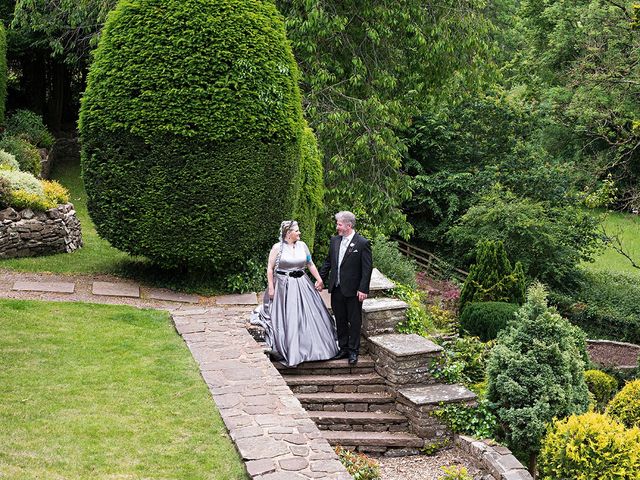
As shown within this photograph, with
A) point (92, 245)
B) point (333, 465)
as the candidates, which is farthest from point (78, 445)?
point (92, 245)

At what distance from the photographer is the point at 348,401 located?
32.1 ft

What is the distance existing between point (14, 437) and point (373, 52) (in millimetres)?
13539

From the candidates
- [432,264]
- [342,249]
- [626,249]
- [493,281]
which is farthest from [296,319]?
[626,249]

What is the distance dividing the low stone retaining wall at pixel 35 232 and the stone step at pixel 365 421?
20.0 feet

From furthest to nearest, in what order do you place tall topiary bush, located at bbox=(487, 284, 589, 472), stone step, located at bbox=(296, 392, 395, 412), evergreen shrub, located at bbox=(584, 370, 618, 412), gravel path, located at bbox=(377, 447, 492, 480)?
evergreen shrub, located at bbox=(584, 370, 618, 412) → stone step, located at bbox=(296, 392, 395, 412) → tall topiary bush, located at bbox=(487, 284, 589, 472) → gravel path, located at bbox=(377, 447, 492, 480)

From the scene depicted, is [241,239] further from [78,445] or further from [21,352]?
[78,445]

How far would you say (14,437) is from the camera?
6.51 meters

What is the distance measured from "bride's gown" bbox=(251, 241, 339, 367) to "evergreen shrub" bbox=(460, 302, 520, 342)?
4.29 m

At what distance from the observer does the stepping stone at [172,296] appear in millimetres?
11688

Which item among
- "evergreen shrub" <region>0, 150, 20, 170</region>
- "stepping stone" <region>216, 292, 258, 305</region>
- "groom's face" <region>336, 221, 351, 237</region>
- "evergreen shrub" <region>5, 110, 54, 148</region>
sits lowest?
"stepping stone" <region>216, 292, 258, 305</region>

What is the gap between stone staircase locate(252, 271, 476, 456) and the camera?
9398 millimetres

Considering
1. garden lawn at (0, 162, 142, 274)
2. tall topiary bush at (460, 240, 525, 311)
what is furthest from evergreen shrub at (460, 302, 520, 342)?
garden lawn at (0, 162, 142, 274)

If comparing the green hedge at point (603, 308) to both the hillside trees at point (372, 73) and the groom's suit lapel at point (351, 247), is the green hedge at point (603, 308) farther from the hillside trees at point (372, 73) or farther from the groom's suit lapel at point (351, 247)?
the groom's suit lapel at point (351, 247)

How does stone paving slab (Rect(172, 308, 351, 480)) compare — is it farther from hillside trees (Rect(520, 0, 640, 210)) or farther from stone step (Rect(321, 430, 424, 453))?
hillside trees (Rect(520, 0, 640, 210))
